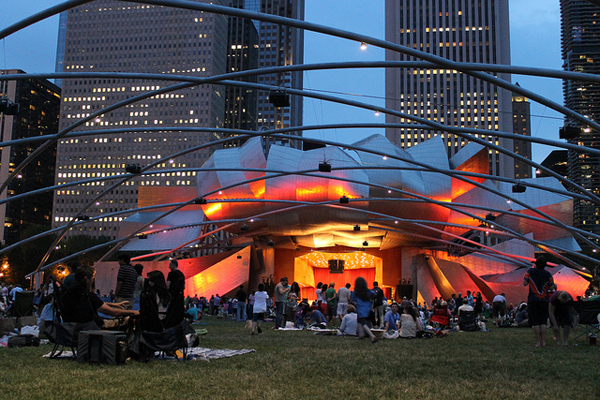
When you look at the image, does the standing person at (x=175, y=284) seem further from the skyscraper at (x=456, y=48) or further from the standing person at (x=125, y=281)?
the skyscraper at (x=456, y=48)

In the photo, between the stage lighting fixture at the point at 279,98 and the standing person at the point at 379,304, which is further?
the standing person at the point at 379,304

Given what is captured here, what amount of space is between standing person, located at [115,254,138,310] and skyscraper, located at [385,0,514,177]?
10278 centimetres

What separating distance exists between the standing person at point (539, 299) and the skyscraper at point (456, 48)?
100328mm

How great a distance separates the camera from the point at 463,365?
882 centimetres

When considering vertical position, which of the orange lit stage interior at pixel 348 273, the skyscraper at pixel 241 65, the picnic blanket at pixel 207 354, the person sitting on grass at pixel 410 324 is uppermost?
the skyscraper at pixel 241 65

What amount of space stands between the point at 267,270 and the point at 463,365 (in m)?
40.7

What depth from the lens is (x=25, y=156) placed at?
458ft

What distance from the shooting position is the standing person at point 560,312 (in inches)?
507

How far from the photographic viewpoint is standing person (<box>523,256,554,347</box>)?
39.8ft

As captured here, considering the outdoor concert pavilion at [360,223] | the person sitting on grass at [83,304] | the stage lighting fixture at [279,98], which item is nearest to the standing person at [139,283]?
the person sitting on grass at [83,304]

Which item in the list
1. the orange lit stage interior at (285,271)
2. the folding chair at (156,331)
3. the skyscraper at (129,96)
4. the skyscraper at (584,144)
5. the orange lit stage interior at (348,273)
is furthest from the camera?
the skyscraper at (584,144)

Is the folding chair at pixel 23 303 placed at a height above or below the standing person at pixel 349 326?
above

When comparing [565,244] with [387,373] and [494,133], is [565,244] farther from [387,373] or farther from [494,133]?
[387,373]

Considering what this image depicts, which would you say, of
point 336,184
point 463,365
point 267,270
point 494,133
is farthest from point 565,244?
point 463,365
